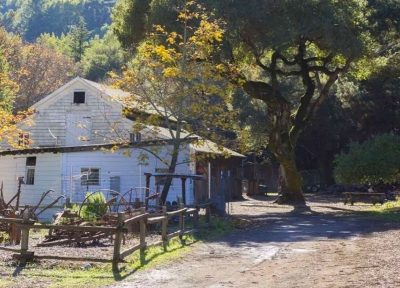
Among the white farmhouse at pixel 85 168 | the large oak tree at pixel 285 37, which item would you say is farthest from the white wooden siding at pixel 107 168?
the large oak tree at pixel 285 37

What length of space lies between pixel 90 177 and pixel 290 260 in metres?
18.8

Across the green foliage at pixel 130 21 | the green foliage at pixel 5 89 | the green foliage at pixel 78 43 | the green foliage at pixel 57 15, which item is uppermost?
the green foliage at pixel 57 15

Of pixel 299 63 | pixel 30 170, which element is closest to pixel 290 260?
pixel 30 170

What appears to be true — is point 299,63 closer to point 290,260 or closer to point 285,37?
point 285,37

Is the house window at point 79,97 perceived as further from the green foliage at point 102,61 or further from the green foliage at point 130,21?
the green foliage at point 102,61

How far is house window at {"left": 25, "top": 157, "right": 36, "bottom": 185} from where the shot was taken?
31.9 m

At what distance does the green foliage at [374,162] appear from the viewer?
32.3 meters

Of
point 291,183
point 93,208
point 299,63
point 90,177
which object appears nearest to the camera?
point 93,208

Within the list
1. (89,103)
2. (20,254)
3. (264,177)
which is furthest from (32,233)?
(264,177)

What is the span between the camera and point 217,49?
1081 inches

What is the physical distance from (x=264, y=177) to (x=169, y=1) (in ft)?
114

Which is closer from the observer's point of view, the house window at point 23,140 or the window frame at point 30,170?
the house window at point 23,140

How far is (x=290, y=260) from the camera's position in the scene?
1401 centimetres

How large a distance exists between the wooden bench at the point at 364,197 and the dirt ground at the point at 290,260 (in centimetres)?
1329
